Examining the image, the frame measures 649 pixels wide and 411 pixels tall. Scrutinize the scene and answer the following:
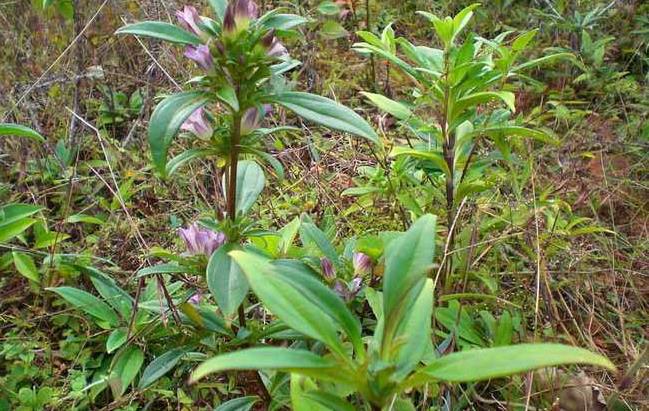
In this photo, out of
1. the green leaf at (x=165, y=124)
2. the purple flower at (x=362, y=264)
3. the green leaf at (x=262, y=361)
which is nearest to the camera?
the green leaf at (x=262, y=361)

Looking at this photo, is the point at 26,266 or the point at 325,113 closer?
the point at 325,113

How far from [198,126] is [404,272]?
0.55m

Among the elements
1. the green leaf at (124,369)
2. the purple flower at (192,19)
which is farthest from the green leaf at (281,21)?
the green leaf at (124,369)

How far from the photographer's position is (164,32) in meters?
1.26

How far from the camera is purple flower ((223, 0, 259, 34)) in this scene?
3.94 ft

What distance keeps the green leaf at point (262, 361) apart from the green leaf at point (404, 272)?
0.38 ft

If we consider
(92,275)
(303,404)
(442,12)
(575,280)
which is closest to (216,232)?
(303,404)

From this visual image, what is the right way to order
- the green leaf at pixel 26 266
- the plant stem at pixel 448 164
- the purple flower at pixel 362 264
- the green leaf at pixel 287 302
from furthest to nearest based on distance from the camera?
1. the green leaf at pixel 26 266
2. the plant stem at pixel 448 164
3. the purple flower at pixel 362 264
4. the green leaf at pixel 287 302

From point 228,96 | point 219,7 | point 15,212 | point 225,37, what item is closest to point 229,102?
point 228,96

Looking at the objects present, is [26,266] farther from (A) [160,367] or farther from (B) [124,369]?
(A) [160,367]

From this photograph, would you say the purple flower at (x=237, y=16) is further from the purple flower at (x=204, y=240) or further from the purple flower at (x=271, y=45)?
the purple flower at (x=204, y=240)

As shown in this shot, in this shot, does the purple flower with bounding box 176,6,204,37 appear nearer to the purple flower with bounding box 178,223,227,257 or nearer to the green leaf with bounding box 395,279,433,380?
the purple flower with bounding box 178,223,227,257

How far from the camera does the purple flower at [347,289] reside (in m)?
1.43

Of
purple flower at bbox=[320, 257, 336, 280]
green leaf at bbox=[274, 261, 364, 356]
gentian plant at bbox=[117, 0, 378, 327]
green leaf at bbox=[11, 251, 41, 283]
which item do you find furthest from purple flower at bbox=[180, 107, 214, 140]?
green leaf at bbox=[11, 251, 41, 283]
